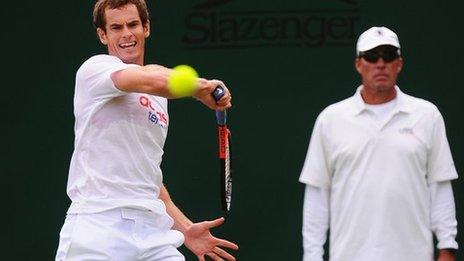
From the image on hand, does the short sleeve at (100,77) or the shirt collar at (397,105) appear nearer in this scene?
the shirt collar at (397,105)

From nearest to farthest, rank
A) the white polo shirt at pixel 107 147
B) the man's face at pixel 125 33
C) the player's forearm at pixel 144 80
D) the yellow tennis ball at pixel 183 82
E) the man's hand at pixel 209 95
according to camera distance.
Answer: the yellow tennis ball at pixel 183 82
the man's hand at pixel 209 95
the player's forearm at pixel 144 80
the white polo shirt at pixel 107 147
the man's face at pixel 125 33

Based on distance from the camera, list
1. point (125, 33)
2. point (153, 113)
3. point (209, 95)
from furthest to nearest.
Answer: point (125, 33) < point (153, 113) < point (209, 95)

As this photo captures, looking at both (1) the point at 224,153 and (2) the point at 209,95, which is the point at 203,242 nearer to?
(1) the point at 224,153

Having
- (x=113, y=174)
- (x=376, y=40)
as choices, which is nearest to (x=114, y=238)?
(x=113, y=174)

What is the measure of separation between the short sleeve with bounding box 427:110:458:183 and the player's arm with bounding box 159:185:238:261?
1290mm

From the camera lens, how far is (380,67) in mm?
6301

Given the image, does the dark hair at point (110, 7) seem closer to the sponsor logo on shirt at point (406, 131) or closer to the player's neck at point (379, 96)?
the player's neck at point (379, 96)

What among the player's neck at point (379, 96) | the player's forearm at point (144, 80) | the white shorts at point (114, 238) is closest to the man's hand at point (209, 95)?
the player's forearm at point (144, 80)

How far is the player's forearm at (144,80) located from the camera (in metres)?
6.11

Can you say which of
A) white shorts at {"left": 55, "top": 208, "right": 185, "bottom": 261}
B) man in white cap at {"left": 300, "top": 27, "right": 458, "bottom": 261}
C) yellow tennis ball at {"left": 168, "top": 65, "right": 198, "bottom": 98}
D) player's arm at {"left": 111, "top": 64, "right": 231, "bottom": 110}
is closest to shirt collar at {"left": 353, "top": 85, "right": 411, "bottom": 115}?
man in white cap at {"left": 300, "top": 27, "right": 458, "bottom": 261}

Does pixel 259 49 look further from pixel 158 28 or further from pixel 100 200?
pixel 100 200

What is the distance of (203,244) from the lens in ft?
23.6

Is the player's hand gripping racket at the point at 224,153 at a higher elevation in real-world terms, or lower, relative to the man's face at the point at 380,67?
lower

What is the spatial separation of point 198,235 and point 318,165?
3.69ft
